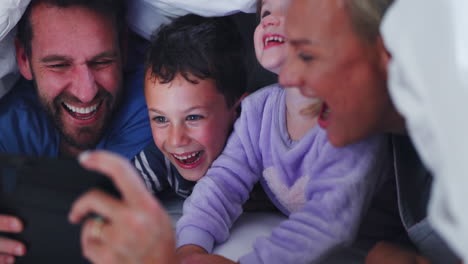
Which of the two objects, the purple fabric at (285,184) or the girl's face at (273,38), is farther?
the girl's face at (273,38)

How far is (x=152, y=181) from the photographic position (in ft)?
3.07

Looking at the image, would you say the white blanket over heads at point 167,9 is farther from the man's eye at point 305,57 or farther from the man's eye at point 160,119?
the man's eye at point 305,57

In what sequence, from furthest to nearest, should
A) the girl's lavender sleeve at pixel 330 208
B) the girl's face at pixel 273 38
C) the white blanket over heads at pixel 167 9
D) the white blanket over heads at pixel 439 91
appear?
the white blanket over heads at pixel 167 9, the girl's face at pixel 273 38, the girl's lavender sleeve at pixel 330 208, the white blanket over heads at pixel 439 91

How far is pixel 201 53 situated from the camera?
2.80 ft

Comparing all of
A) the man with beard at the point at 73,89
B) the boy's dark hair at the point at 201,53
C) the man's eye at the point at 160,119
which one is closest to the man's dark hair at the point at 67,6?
the man with beard at the point at 73,89

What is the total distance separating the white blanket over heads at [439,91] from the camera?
364 millimetres

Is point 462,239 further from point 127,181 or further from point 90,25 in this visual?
point 90,25

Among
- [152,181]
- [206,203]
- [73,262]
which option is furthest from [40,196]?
[152,181]

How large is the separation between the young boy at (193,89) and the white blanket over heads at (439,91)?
440 millimetres

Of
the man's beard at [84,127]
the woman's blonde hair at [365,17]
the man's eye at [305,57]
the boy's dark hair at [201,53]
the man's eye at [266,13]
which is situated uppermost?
the woman's blonde hair at [365,17]

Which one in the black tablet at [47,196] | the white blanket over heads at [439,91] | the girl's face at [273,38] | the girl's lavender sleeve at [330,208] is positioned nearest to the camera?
the white blanket over heads at [439,91]

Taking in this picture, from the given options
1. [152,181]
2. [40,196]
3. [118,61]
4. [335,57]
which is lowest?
[152,181]

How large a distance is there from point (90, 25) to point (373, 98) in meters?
0.59

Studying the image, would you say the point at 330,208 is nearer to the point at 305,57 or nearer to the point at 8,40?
the point at 305,57
